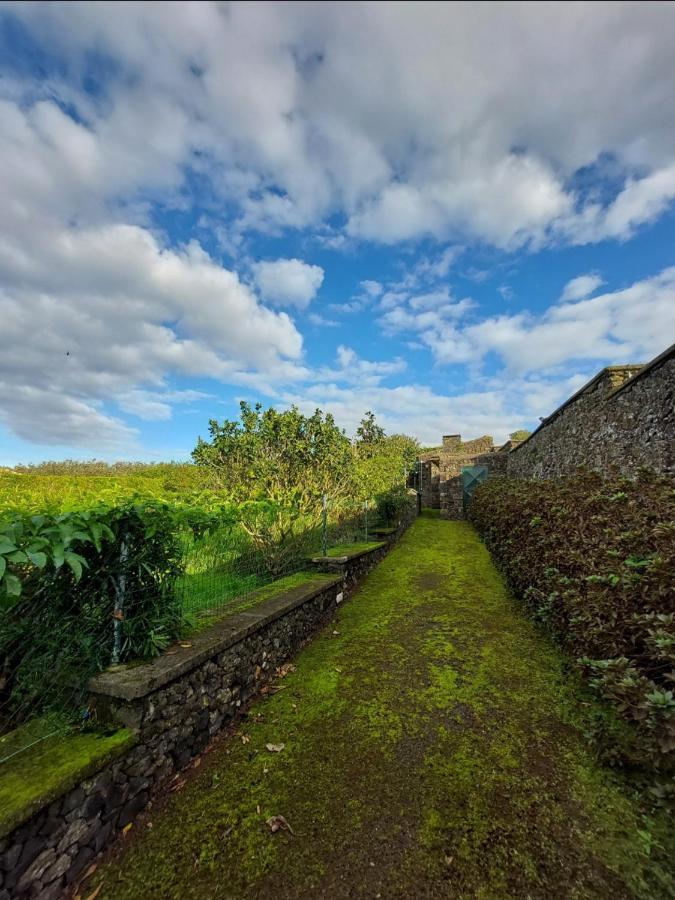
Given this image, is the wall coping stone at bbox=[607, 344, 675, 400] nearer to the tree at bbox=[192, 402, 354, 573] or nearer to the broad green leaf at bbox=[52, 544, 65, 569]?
the tree at bbox=[192, 402, 354, 573]

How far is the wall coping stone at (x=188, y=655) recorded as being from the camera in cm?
238

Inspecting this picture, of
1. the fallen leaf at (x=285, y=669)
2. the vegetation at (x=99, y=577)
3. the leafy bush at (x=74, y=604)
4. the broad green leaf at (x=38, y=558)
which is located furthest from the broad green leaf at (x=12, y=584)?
the fallen leaf at (x=285, y=669)

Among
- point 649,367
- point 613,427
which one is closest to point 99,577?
point 649,367

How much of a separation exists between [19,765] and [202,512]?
1.79 meters

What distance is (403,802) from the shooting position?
2.33 m

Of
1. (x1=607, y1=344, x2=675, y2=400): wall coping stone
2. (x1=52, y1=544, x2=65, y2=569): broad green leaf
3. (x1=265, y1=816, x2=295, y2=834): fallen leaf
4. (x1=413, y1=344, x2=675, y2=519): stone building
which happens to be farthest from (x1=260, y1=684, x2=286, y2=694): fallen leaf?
(x1=607, y1=344, x2=675, y2=400): wall coping stone

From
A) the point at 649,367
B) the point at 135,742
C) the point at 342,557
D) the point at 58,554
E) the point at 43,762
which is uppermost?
the point at 649,367

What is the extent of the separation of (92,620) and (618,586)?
3.84 m

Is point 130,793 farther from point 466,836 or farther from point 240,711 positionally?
point 466,836

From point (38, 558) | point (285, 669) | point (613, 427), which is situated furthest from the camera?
point (613, 427)

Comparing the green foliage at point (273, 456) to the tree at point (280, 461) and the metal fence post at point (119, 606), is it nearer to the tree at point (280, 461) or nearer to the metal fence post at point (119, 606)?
the tree at point (280, 461)

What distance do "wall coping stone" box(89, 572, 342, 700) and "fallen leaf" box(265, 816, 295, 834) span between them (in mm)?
1062

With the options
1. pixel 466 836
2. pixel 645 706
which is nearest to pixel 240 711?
pixel 466 836

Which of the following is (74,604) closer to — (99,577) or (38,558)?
(99,577)
